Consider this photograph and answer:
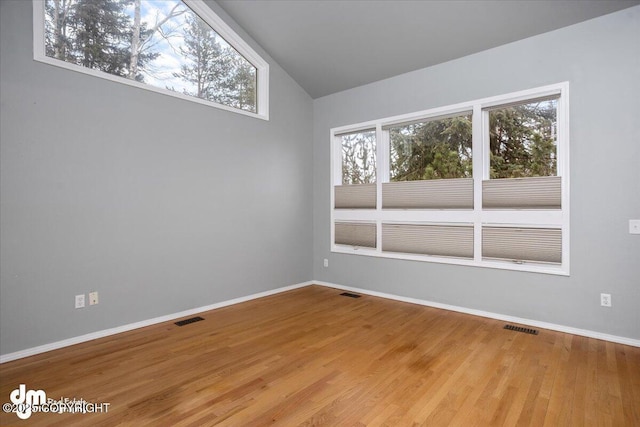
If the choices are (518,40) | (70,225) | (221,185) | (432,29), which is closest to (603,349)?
(518,40)

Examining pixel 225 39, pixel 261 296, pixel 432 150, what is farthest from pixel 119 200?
pixel 432 150

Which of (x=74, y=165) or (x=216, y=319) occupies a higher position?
(x=74, y=165)

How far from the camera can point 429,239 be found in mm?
4156

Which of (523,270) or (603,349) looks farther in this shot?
Answer: (523,270)

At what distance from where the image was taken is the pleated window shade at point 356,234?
188 inches

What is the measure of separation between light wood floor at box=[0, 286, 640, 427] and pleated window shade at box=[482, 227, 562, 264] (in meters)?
0.74

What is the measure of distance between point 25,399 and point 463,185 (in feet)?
13.9

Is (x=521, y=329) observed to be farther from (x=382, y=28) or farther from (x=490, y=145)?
(x=382, y=28)

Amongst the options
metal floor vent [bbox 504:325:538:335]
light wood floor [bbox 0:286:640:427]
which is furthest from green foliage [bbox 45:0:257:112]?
metal floor vent [bbox 504:325:538:335]

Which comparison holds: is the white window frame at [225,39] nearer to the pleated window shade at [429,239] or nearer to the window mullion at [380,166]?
the window mullion at [380,166]

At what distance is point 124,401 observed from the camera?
2.07 m

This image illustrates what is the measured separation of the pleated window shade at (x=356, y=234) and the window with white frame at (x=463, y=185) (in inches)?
0.6

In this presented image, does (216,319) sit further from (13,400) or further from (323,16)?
(323,16)

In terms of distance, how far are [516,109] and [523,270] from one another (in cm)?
172
